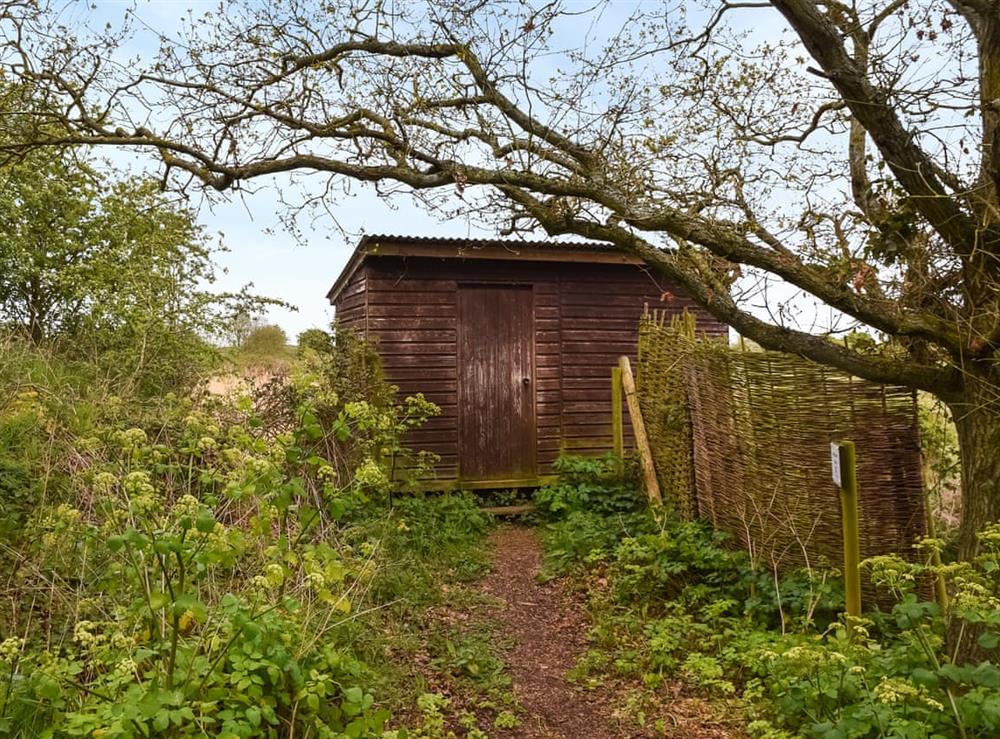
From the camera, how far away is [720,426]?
19.1 feet

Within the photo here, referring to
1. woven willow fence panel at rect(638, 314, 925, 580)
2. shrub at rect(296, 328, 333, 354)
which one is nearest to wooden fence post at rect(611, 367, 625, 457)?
woven willow fence panel at rect(638, 314, 925, 580)

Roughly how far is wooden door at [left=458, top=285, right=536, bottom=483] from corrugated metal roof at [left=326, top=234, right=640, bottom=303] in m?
0.57

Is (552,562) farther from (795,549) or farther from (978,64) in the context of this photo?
(978,64)

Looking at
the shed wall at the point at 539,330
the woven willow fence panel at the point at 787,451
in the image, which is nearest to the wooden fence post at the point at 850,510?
the woven willow fence panel at the point at 787,451

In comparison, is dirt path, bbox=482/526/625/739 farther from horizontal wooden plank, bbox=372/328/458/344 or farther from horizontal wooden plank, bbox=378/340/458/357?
horizontal wooden plank, bbox=372/328/458/344

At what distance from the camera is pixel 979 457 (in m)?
3.46

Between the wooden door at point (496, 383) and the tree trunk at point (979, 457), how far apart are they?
19.6 feet

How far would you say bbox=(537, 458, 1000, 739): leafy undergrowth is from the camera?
8.67ft

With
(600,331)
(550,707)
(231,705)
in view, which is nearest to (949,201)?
(550,707)

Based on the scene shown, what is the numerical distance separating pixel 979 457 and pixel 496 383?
6.15m

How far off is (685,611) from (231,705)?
360cm

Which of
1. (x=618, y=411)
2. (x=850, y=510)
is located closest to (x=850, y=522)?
(x=850, y=510)

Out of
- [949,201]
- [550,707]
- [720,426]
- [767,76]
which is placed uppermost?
[767,76]

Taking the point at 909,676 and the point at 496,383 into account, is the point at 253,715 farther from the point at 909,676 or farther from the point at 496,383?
the point at 496,383
